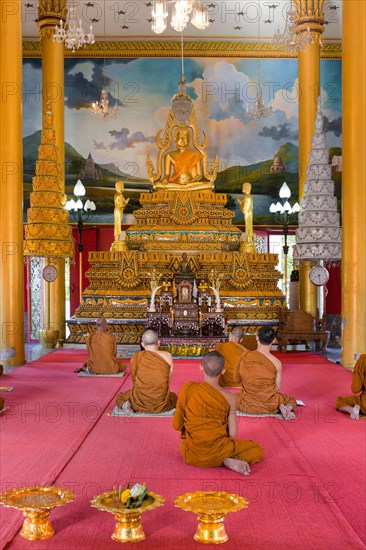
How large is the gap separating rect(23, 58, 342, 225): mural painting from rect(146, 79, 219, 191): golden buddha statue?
4.45ft

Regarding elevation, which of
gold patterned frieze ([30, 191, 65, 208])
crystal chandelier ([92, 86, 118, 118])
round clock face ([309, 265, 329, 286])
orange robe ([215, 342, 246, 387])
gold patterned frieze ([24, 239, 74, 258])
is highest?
crystal chandelier ([92, 86, 118, 118])

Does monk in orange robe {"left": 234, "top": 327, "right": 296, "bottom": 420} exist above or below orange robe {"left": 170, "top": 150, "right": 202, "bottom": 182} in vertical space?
below

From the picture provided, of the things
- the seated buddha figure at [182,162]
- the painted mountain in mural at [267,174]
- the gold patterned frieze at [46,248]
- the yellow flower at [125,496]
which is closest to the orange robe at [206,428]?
the yellow flower at [125,496]

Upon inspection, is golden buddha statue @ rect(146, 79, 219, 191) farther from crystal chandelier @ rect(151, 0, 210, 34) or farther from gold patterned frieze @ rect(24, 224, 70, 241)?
crystal chandelier @ rect(151, 0, 210, 34)

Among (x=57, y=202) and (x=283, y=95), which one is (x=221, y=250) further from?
(x=283, y=95)

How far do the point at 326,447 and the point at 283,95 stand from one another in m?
12.4

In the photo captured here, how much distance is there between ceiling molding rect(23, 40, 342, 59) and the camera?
54.1ft

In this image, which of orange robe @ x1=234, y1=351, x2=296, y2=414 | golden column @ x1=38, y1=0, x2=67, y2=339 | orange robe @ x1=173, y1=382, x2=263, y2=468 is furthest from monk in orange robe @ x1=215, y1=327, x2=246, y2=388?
golden column @ x1=38, y1=0, x2=67, y2=339

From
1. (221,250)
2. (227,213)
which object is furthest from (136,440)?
(227,213)

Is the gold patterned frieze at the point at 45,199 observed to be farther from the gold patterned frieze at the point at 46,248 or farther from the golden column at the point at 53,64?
the golden column at the point at 53,64

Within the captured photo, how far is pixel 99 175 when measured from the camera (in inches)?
645

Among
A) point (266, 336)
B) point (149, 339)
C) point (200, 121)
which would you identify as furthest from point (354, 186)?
point (200, 121)

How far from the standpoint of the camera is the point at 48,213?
1204 cm

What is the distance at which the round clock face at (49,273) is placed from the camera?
12.3 metres
